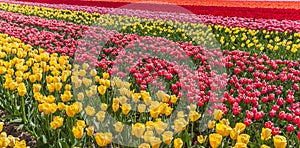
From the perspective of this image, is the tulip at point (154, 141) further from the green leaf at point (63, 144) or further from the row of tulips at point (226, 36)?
Result: the row of tulips at point (226, 36)

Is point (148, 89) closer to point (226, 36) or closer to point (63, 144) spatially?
point (63, 144)

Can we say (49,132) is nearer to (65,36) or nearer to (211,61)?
(211,61)

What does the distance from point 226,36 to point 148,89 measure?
4.18m

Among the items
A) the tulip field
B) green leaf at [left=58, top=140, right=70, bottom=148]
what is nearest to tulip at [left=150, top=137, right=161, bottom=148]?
the tulip field

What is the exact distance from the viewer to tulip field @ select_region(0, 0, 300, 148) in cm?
294

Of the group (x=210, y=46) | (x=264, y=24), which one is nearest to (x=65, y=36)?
(x=210, y=46)

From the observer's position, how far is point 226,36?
323 inches

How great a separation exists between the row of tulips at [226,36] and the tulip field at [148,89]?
39mm

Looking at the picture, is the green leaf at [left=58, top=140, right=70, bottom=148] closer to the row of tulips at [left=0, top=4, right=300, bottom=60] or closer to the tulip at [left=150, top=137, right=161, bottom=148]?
the tulip at [left=150, top=137, right=161, bottom=148]

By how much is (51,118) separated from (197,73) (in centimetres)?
206

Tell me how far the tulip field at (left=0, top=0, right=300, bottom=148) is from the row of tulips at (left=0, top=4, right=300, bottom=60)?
0.04 metres

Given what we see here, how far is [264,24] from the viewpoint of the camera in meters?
9.50

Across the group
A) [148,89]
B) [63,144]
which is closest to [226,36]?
[148,89]

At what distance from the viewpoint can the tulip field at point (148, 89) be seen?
294 centimetres
